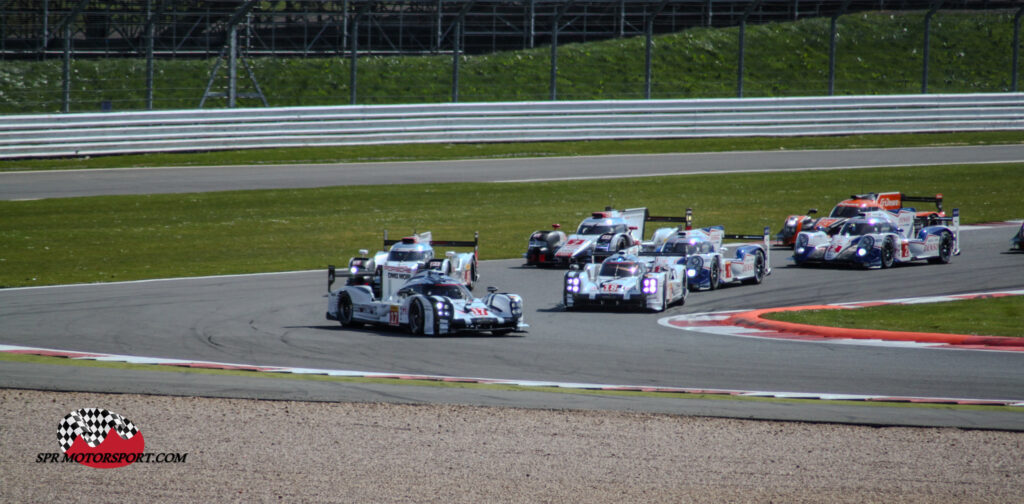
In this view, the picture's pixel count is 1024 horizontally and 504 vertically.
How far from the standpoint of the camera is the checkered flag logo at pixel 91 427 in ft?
35.3

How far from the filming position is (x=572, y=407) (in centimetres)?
1263

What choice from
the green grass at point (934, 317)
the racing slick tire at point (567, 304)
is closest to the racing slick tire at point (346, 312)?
the racing slick tire at point (567, 304)

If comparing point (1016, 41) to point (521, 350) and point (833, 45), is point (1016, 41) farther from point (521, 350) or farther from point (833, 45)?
point (521, 350)

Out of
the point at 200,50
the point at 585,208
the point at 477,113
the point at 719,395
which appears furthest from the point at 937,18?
the point at 719,395

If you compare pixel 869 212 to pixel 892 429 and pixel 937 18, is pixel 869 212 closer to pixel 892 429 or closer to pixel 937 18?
pixel 892 429

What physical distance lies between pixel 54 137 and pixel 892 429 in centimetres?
2939

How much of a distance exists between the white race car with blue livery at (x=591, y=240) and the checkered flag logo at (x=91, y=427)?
14.7 metres

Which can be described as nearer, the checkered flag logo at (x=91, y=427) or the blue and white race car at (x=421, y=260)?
the checkered flag logo at (x=91, y=427)

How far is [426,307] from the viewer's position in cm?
1800

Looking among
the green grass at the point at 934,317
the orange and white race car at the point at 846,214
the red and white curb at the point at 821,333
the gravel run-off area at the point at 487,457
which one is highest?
the orange and white race car at the point at 846,214

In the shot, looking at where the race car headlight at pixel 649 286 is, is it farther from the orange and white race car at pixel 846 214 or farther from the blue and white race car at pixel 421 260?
the orange and white race car at pixel 846 214

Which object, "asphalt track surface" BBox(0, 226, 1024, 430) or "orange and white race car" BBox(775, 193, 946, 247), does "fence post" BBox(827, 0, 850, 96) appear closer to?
"orange and white race car" BBox(775, 193, 946, 247)

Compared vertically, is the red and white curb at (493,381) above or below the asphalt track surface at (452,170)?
below

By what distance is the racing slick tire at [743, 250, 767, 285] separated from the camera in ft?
79.3
